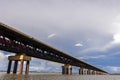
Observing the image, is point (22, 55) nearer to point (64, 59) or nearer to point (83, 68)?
point (64, 59)

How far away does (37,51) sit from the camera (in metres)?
75.6

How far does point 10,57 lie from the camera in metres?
60.0

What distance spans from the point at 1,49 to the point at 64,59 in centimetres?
6076

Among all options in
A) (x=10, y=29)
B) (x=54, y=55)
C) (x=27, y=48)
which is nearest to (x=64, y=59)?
(x=54, y=55)

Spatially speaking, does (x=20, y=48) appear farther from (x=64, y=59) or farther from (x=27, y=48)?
(x=64, y=59)

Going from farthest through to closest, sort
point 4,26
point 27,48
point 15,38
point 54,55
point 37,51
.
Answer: point 54,55 < point 37,51 < point 27,48 < point 15,38 < point 4,26

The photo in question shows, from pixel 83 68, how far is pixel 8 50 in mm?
112230

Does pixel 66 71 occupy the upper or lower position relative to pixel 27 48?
lower

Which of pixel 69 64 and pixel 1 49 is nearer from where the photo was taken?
pixel 1 49

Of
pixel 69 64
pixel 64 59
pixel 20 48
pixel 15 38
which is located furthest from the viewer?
pixel 69 64

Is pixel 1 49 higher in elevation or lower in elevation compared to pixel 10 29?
lower

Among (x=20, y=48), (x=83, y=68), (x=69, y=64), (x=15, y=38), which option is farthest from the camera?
(x=83, y=68)

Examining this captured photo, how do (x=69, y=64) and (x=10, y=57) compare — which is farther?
(x=69, y=64)

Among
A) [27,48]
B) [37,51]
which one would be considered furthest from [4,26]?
[37,51]
